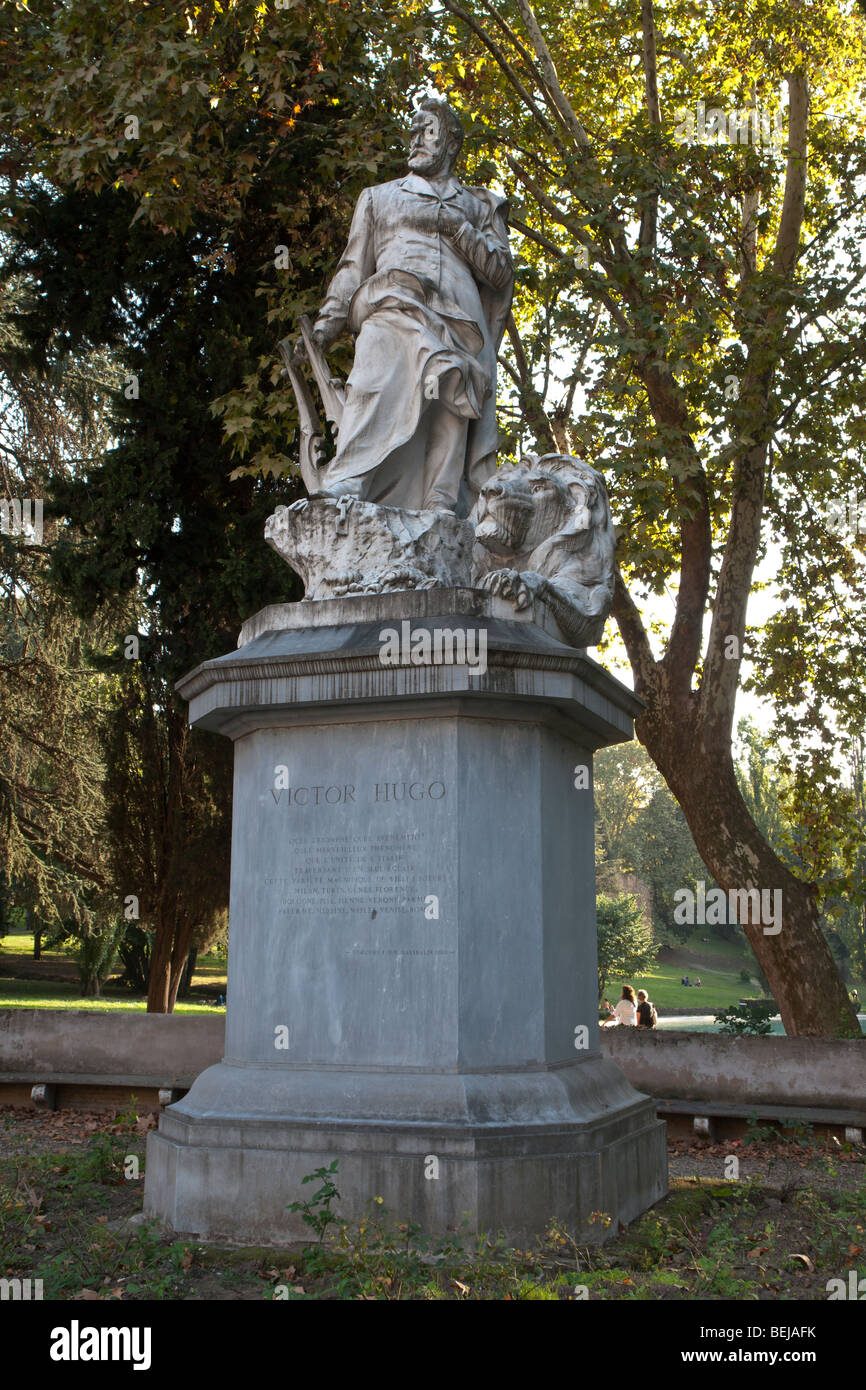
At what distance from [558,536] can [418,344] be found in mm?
1333

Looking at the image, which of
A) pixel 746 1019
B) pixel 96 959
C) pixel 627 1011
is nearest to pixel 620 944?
pixel 96 959

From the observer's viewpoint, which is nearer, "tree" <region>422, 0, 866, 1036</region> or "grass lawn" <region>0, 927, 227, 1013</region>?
"tree" <region>422, 0, 866, 1036</region>

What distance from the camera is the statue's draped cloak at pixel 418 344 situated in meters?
6.80

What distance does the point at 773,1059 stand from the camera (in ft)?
29.0

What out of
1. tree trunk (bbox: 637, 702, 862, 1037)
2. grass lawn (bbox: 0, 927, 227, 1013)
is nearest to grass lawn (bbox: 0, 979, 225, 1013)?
grass lawn (bbox: 0, 927, 227, 1013)

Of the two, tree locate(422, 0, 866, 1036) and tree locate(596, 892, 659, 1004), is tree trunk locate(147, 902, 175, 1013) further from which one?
tree locate(596, 892, 659, 1004)

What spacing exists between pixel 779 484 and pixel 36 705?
406 inches

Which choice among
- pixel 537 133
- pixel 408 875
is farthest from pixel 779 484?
pixel 408 875

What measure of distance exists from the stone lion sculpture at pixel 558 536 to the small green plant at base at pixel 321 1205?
2.86 m

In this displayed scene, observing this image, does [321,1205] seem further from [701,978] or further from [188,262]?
[701,978]

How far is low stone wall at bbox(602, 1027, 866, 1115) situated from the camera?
8.65 meters

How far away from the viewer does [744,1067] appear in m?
8.93

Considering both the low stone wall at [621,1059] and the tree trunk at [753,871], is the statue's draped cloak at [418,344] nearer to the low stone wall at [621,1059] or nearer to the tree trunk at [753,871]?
the low stone wall at [621,1059]

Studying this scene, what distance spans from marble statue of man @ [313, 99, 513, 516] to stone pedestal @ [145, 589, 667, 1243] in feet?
3.89
